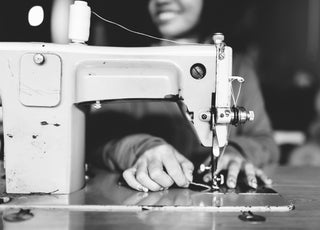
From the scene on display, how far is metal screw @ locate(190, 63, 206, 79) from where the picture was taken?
2.99 ft

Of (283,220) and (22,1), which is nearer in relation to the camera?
(283,220)

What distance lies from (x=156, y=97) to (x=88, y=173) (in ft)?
1.28

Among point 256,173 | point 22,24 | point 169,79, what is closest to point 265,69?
point 22,24

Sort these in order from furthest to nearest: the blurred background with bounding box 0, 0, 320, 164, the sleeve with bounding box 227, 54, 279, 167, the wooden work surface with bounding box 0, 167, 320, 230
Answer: the blurred background with bounding box 0, 0, 320, 164
the sleeve with bounding box 227, 54, 279, 167
the wooden work surface with bounding box 0, 167, 320, 230

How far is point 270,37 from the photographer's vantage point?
3.36 metres

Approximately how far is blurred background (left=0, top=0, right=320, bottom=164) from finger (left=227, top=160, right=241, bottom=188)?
787mm

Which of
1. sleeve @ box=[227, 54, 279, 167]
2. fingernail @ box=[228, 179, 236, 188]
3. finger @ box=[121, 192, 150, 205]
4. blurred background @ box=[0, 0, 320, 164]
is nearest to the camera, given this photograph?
finger @ box=[121, 192, 150, 205]

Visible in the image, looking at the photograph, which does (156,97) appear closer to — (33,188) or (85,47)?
(85,47)

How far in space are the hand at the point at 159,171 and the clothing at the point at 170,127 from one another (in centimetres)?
30

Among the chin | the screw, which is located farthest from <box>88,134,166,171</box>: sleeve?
the chin

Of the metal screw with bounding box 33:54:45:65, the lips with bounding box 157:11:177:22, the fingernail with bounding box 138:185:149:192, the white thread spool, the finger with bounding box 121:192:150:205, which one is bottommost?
the finger with bounding box 121:192:150:205

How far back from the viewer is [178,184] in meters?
0.98

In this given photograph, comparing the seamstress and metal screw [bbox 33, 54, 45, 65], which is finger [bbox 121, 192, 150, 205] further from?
metal screw [bbox 33, 54, 45, 65]

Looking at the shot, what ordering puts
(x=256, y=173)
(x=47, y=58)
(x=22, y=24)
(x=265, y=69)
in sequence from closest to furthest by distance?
(x=47, y=58) → (x=256, y=173) → (x=22, y=24) → (x=265, y=69)
